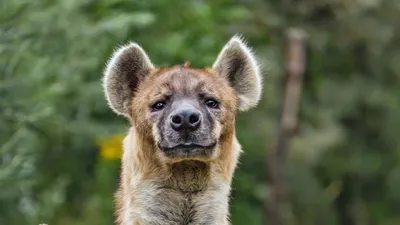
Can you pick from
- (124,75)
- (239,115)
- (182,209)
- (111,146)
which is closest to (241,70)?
(124,75)

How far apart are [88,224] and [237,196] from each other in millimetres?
1709

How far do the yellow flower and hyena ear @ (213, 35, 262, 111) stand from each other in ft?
19.5

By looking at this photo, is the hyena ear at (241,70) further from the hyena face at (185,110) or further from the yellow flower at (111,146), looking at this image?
the yellow flower at (111,146)

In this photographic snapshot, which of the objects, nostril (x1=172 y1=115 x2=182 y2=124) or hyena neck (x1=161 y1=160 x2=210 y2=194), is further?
hyena neck (x1=161 y1=160 x2=210 y2=194)

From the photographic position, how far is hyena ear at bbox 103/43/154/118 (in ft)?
27.6

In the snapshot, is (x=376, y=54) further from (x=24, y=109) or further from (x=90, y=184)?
(x=24, y=109)

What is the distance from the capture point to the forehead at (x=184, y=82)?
807cm

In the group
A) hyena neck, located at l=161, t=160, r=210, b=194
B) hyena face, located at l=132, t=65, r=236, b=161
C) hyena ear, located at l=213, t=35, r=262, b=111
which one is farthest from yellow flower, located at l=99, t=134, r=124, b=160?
hyena neck, located at l=161, t=160, r=210, b=194

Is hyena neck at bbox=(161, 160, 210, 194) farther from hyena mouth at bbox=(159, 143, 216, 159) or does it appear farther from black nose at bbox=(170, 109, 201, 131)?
black nose at bbox=(170, 109, 201, 131)

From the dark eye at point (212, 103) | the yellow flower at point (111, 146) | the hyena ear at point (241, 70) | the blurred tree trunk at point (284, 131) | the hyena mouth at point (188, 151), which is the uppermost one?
the blurred tree trunk at point (284, 131)

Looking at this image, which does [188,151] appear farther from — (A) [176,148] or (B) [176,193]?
(B) [176,193]

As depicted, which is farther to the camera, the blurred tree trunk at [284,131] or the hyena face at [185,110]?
the blurred tree trunk at [284,131]

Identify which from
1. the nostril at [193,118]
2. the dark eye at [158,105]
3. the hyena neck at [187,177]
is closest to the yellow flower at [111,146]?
the dark eye at [158,105]

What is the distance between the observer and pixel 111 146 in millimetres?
14516
